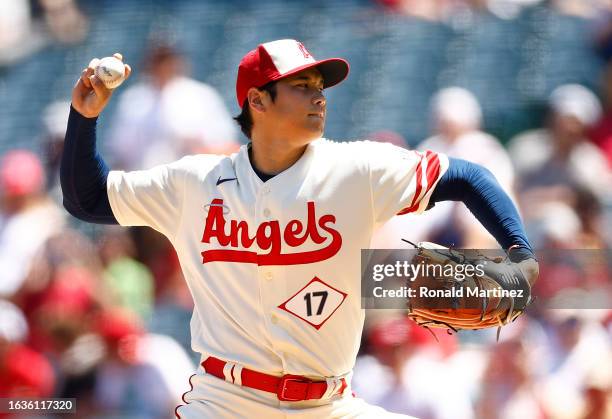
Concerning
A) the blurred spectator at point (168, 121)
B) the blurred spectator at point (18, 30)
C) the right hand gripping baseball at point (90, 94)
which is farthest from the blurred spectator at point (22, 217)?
the right hand gripping baseball at point (90, 94)

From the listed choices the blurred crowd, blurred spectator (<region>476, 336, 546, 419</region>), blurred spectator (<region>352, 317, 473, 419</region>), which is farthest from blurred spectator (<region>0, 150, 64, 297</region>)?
blurred spectator (<region>476, 336, 546, 419</region>)

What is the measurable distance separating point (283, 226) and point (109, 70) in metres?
0.65

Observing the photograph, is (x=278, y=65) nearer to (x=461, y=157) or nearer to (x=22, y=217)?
(x=461, y=157)

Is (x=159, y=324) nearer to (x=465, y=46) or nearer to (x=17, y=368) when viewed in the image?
(x=17, y=368)

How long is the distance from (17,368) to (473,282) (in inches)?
121

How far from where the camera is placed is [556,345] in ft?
16.3

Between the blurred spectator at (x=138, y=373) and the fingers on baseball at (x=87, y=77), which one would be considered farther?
the blurred spectator at (x=138, y=373)

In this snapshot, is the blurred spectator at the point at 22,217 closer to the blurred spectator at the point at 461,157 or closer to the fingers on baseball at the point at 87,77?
the blurred spectator at the point at 461,157

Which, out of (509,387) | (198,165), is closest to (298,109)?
(198,165)

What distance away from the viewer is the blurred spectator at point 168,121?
20.4 feet

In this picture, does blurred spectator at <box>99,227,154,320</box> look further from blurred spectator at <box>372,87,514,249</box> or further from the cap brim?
the cap brim

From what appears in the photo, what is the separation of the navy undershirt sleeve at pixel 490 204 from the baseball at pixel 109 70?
0.94m

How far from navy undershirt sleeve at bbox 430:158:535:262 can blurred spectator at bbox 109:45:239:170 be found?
3.16 m

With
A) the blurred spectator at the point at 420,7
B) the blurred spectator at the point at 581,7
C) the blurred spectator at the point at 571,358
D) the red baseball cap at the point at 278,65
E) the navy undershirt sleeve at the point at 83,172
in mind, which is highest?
the blurred spectator at the point at 420,7
